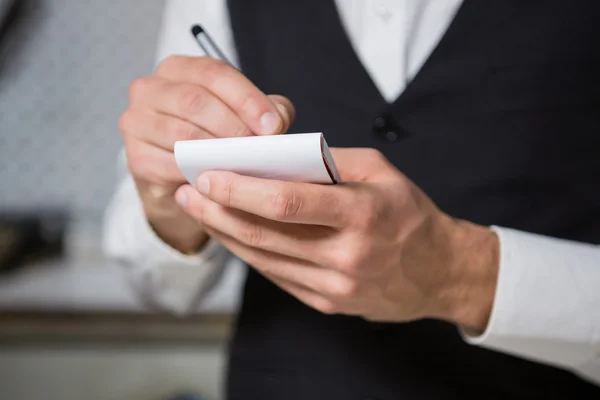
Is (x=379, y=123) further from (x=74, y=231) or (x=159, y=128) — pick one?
(x=74, y=231)

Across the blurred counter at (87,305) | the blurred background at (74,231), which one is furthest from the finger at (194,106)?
the blurred counter at (87,305)

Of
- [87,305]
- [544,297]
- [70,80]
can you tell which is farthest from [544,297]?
[87,305]

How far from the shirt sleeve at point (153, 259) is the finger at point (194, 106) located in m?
0.12

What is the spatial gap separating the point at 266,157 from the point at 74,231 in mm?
596

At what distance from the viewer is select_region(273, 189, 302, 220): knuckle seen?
0.23 m

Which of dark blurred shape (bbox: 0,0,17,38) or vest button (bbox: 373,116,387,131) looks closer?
vest button (bbox: 373,116,387,131)

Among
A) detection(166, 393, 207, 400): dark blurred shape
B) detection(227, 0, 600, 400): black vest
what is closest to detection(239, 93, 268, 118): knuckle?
detection(227, 0, 600, 400): black vest

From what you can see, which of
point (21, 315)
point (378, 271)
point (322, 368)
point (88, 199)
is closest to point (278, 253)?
point (378, 271)

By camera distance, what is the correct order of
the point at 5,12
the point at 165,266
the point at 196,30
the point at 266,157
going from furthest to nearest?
the point at 5,12 → the point at 165,266 → the point at 196,30 → the point at 266,157

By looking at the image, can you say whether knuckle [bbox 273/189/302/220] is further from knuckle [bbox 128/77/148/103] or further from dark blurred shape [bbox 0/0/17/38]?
dark blurred shape [bbox 0/0/17/38]

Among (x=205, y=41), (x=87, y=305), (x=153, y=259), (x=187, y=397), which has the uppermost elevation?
(x=205, y=41)

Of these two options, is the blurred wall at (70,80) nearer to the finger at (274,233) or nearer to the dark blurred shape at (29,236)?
the dark blurred shape at (29,236)

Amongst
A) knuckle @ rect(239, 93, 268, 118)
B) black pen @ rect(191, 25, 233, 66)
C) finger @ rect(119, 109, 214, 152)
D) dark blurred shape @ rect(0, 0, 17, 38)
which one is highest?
dark blurred shape @ rect(0, 0, 17, 38)

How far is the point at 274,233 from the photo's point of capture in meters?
0.27
